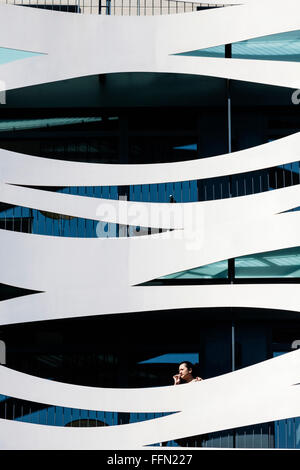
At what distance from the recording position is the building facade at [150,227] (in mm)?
14539

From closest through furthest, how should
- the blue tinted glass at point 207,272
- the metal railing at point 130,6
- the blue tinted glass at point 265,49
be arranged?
the blue tinted glass at point 265,49, the blue tinted glass at point 207,272, the metal railing at point 130,6

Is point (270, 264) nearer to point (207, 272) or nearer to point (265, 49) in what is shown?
point (207, 272)

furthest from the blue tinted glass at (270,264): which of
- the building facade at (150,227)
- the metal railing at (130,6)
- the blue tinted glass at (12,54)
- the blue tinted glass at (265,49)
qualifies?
the metal railing at (130,6)

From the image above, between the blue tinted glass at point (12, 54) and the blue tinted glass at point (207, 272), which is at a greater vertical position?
the blue tinted glass at point (12, 54)

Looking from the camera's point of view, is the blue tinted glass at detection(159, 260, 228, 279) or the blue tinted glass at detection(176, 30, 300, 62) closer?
the blue tinted glass at detection(176, 30, 300, 62)

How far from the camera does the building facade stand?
47.7 ft

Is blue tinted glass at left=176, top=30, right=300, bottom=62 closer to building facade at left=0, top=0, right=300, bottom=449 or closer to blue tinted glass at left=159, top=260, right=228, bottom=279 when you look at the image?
building facade at left=0, top=0, right=300, bottom=449

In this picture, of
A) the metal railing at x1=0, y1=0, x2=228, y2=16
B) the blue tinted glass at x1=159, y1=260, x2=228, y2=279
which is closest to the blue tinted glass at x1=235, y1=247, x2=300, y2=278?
the blue tinted glass at x1=159, y1=260, x2=228, y2=279

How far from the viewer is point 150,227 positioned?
15711mm

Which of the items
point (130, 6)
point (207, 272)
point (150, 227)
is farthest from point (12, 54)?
point (207, 272)

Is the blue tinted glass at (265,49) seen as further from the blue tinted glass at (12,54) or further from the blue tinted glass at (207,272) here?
the blue tinted glass at (207,272)

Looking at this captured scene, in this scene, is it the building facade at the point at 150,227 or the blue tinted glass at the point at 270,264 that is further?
the blue tinted glass at the point at 270,264

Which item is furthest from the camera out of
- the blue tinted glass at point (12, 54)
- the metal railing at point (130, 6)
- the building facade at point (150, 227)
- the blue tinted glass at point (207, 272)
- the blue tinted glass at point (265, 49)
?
the metal railing at point (130, 6)

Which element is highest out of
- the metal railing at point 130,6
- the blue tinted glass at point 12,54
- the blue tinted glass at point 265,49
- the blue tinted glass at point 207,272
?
the metal railing at point 130,6
